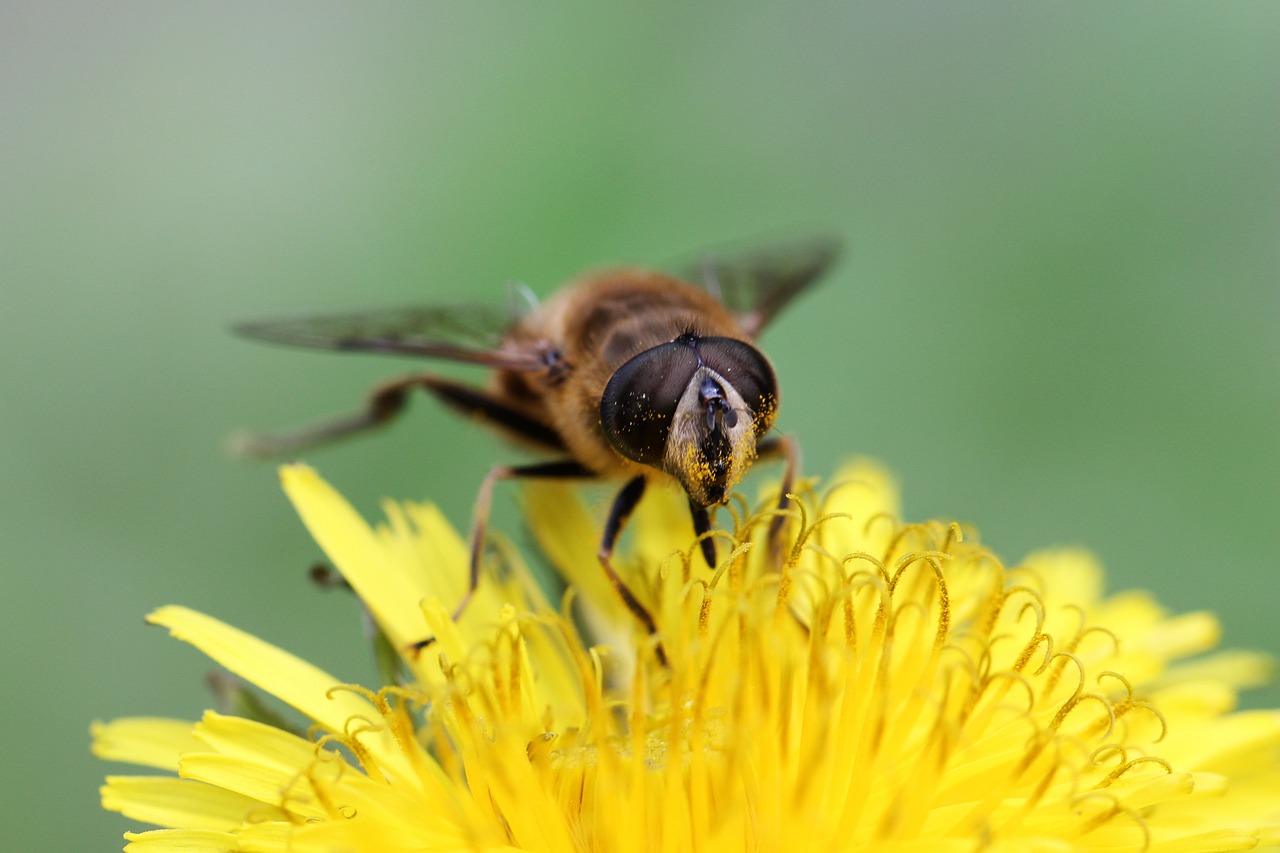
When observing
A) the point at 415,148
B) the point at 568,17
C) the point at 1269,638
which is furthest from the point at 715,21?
the point at 1269,638

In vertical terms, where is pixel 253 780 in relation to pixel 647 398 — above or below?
below

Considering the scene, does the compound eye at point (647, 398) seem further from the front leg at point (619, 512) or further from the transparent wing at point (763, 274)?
the transparent wing at point (763, 274)

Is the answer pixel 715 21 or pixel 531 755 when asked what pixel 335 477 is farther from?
pixel 715 21

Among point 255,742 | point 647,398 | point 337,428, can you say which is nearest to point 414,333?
point 337,428

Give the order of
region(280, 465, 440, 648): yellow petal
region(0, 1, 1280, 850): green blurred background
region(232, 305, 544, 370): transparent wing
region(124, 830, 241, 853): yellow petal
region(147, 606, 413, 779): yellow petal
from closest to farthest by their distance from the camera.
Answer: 1. region(124, 830, 241, 853): yellow petal
2. region(147, 606, 413, 779): yellow petal
3. region(280, 465, 440, 648): yellow petal
4. region(232, 305, 544, 370): transparent wing
5. region(0, 1, 1280, 850): green blurred background

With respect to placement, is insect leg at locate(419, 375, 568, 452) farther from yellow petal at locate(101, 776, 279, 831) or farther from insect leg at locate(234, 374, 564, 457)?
yellow petal at locate(101, 776, 279, 831)

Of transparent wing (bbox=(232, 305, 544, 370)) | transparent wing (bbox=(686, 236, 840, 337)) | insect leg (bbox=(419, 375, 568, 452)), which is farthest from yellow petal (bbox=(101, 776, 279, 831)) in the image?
transparent wing (bbox=(686, 236, 840, 337))

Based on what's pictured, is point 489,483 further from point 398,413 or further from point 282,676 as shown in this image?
point 398,413
